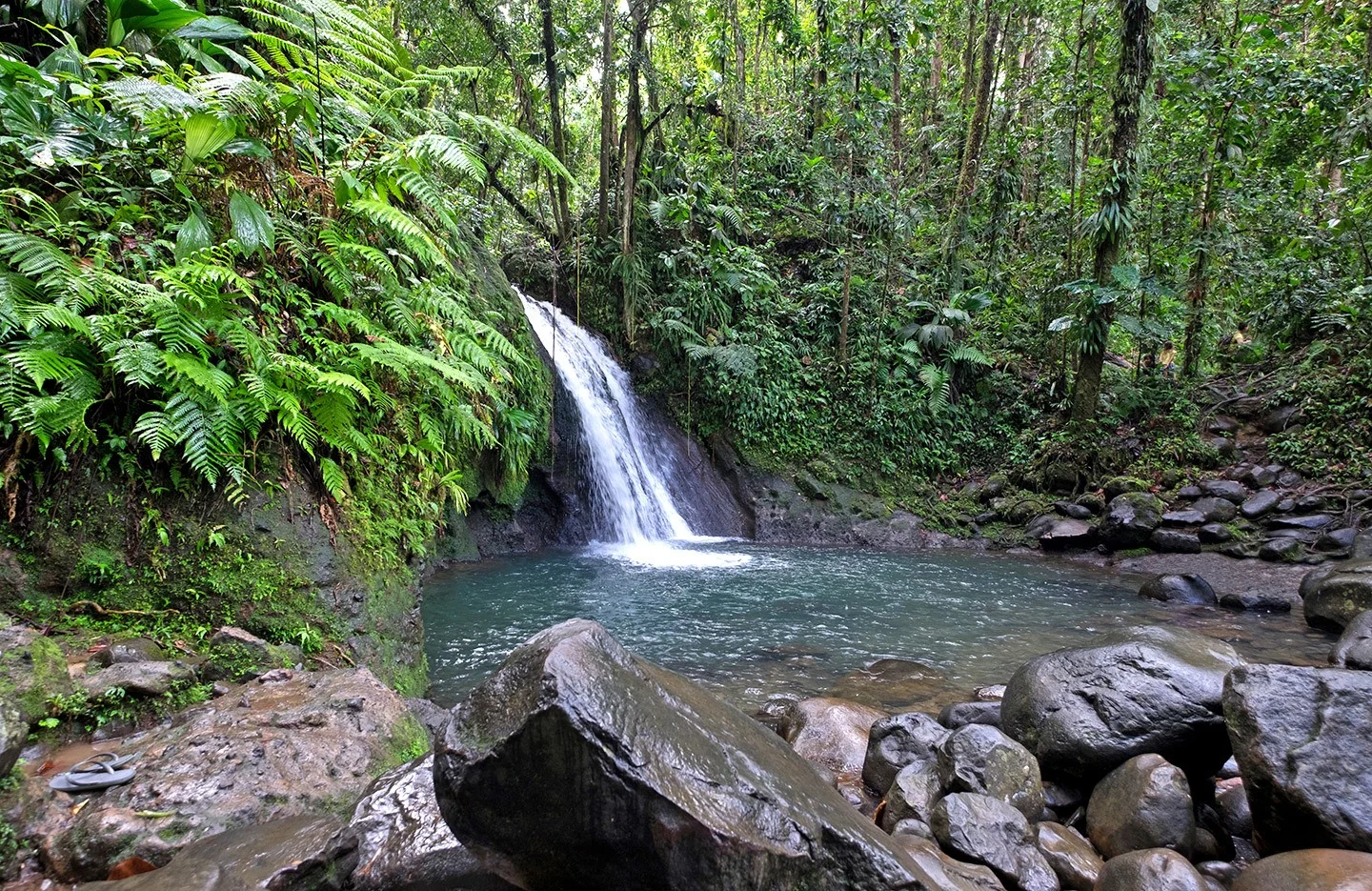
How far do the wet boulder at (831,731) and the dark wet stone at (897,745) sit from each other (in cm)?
16

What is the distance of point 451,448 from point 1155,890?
576 centimetres

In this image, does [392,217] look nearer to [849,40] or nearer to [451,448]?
[451,448]

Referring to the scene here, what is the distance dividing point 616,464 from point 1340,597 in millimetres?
9380

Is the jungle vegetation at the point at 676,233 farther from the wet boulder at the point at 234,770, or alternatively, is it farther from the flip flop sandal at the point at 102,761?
the flip flop sandal at the point at 102,761

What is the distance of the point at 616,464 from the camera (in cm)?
1218

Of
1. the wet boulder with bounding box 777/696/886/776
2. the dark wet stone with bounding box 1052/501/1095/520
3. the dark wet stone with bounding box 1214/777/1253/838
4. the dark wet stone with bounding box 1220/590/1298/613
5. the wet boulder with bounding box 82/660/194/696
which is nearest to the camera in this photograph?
the wet boulder with bounding box 82/660/194/696

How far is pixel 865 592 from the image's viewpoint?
8766 millimetres

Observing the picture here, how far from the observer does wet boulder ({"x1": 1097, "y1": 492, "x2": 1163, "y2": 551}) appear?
1036 centimetres

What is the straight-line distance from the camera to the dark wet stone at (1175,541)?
987 centimetres

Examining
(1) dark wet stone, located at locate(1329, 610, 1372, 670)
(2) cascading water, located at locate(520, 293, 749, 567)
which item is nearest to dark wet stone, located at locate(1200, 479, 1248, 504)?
(1) dark wet stone, located at locate(1329, 610, 1372, 670)

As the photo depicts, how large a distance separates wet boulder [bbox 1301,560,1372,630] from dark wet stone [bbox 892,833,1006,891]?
20.5 ft

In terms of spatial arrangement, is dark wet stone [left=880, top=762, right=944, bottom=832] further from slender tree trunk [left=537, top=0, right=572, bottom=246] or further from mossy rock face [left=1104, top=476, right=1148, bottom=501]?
slender tree trunk [left=537, top=0, right=572, bottom=246]

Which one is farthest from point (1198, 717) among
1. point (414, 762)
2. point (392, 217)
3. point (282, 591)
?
point (392, 217)

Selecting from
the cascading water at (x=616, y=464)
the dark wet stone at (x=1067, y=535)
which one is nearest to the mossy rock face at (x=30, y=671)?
the cascading water at (x=616, y=464)
